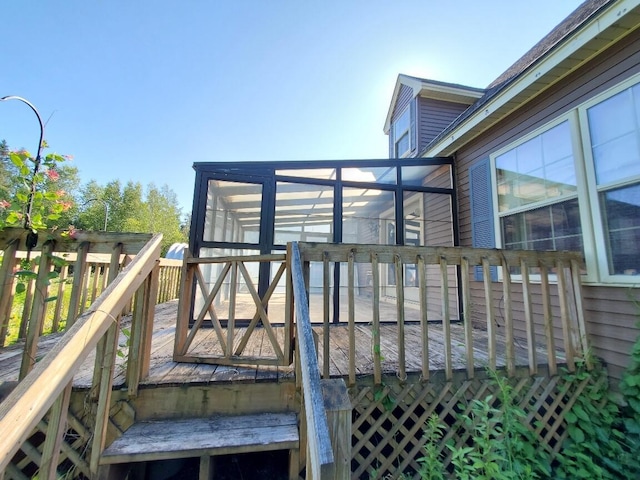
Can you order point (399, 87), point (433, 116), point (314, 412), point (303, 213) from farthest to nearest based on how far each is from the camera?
point (399, 87) < point (433, 116) < point (303, 213) < point (314, 412)

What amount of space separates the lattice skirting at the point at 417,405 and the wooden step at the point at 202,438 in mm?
553

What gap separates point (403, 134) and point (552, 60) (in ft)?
13.7

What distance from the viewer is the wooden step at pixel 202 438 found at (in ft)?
4.93

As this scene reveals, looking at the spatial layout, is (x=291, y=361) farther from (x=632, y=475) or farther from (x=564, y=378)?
(x=632, y=475)

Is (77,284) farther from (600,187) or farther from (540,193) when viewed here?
(540,193)

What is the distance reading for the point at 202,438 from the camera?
1.60m

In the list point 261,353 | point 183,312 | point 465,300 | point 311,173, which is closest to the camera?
point 465,300

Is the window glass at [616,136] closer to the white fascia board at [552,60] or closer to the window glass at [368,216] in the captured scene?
the white fascia board at [552,60]

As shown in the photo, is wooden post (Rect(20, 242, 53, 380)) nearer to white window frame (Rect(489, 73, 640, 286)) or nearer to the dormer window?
white window frame (Rect(489, 73, 640, 286))

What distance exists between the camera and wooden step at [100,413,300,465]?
1.50m

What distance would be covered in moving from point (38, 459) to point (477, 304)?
4832 mm

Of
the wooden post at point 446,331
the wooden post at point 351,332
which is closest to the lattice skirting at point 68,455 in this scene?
the wooden post at point 351,332

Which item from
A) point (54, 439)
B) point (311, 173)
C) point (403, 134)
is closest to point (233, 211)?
point (311, 173)

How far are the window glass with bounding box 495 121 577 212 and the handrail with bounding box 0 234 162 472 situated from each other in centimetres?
413
